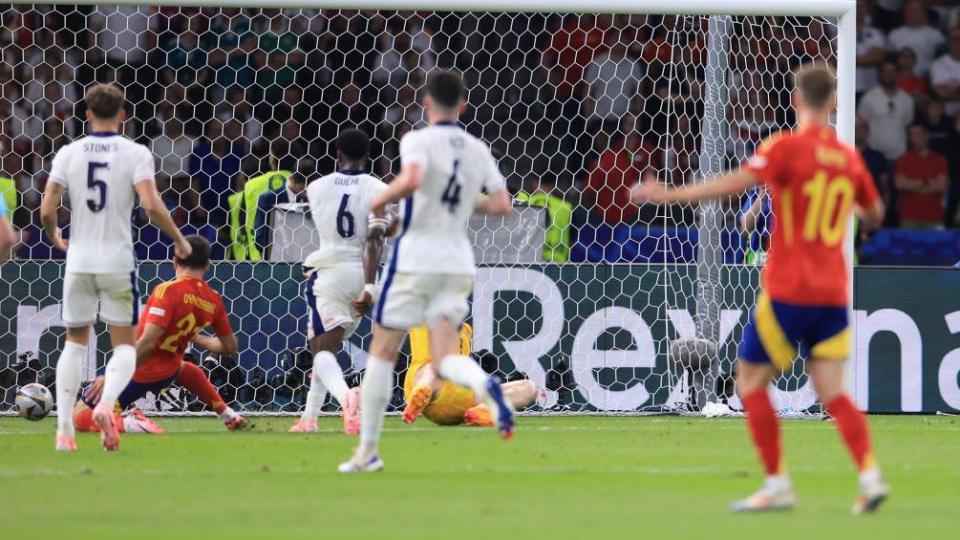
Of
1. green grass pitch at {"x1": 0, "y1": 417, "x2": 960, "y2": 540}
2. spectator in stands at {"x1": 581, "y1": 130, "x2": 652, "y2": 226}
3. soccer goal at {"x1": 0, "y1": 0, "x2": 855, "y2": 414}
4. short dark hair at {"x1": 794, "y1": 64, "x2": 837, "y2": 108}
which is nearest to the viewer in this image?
green grass pitch at {"x1": 0, "y1": 417, "x2": 960, "y2": 540}

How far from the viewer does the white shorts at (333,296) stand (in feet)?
34.3

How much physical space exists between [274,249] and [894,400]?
15.7 feet

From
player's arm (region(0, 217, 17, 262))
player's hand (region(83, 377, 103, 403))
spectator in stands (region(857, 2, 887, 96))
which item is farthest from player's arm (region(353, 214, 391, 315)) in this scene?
spectator in stands (region(857, 2, 887, 96))

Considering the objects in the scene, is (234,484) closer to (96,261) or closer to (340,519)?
(340,519)

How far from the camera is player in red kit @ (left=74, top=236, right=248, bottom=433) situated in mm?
10273

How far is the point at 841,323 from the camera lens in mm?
6367

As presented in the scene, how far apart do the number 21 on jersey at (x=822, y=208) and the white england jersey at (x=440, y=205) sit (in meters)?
1.78

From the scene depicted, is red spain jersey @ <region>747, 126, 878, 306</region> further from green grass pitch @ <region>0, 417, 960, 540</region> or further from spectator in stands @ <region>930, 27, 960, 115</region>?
spectator in stands @ <region>930, 27, 960, 115</region>

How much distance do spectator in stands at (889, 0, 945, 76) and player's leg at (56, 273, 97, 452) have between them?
12649 mm

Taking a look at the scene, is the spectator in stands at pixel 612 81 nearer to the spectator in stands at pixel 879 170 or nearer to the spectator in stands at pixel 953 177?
the spectator in stands at pixel 879 170

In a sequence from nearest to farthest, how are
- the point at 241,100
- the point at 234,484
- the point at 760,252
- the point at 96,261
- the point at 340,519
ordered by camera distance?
the point at 340,519 < the point at 234,484 < the point at 96,261 < the point at 760,252 < the point at 241,100

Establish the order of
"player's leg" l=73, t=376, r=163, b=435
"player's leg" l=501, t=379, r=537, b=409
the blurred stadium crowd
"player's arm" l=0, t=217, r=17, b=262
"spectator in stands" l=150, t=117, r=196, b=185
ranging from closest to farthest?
"player's arm" l=0, t=217, r=17, b=262, "player's leg" l=73, t=376, r=163, b=435, "player's leg" l=501, t=379, r=537, b=409, the blurred stadium crowd, "spectator in stands" l=150, t=117, r=196, b=185


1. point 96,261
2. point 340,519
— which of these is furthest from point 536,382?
point 340,519

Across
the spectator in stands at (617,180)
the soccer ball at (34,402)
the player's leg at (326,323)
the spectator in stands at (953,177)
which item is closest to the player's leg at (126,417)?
the soccer ball at (34,402)
